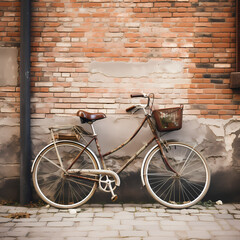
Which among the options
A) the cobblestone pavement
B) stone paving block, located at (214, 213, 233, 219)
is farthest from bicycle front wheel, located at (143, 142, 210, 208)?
stone paving block, located at (214, 213, 233, 219)

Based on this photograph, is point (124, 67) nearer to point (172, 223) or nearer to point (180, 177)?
point (180, 177)

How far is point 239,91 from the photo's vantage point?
4.63 meters

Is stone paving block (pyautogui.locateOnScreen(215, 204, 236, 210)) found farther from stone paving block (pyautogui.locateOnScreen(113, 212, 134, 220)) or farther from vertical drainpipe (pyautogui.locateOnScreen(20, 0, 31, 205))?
vertical drainpipe (pyautogui.locateOnScreen(20, 0, 31, 205))

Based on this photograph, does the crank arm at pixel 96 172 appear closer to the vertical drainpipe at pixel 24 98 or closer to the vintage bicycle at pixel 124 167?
the vintage bicycle at pixel 124 167

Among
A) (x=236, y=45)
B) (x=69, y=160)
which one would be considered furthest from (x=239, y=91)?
(x=69, y=160)

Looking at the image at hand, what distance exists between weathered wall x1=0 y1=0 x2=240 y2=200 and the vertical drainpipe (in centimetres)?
16

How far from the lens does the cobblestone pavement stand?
3.42m

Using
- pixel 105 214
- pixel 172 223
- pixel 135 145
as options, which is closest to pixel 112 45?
pixel 135 145

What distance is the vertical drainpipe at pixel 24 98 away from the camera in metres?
4.40

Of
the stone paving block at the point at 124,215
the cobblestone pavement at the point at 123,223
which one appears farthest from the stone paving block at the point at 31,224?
the stone paving block at the point at 124,215

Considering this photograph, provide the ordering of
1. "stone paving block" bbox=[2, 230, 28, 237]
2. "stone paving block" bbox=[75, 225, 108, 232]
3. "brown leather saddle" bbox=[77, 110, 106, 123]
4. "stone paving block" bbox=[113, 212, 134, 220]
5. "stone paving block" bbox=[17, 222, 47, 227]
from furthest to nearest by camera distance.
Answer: "brown leather saddle" bbox=[77, 110, 106, 123] → "stone paving block" bbox=[113, 212, 134, 220] → "stone paving block" bbox=[17, 222, 47, 227] → "stone paving block" bbox=[75, 225, 108, 232] → "stone paving block" bbox=[2, 230, 28, 237]

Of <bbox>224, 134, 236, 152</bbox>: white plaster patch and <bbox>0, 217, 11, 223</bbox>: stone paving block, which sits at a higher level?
<bbox>224, 134, 236, 152</bbox>: white plaster patch

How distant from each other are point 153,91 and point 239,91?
4.26 ft

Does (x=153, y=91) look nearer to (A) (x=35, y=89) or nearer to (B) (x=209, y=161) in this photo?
(B) (x=209, y=161)
